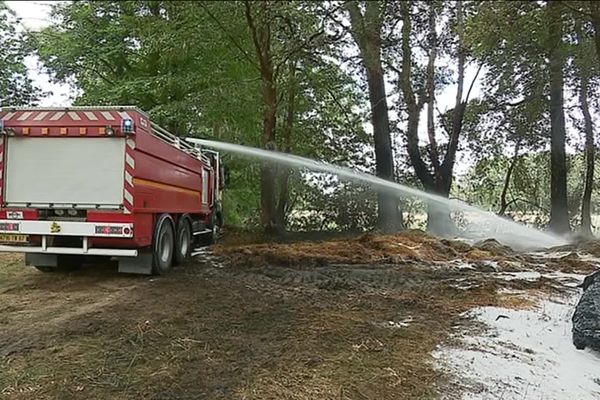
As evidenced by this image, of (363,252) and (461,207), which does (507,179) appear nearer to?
(461,207)

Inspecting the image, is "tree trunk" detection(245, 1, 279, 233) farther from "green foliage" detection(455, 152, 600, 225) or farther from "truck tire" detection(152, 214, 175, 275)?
"green foliage" detection(455, 152, 600, 225)

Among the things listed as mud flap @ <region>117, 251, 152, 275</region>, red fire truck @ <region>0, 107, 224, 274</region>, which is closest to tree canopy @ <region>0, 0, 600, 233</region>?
red fire truck @ <region>0, 107, 224, 274</region>

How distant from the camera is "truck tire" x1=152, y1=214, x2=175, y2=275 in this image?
7754 millimetres

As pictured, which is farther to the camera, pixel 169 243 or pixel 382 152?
pixel 382 152

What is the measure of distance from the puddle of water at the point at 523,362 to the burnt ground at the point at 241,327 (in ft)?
0.87

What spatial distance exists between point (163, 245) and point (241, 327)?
362cm

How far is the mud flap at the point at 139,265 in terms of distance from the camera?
7.62 m

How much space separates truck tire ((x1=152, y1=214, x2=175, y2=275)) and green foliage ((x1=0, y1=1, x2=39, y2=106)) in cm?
823

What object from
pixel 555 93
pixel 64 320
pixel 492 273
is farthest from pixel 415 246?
pixel 64 320

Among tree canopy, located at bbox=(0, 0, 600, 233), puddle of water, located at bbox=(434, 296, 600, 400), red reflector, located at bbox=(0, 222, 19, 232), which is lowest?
puddle of water, located at bbox=(434, 296, 600, 400)

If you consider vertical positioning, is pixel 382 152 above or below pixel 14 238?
above

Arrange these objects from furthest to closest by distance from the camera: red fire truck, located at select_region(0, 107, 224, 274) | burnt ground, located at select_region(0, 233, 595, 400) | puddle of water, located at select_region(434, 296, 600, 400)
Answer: red fire truck, located at select_region(0, 107, 224, 274) < puddle of water, located at select_region(434, 296, 600, 400) < burnt ground, located at select_region(0, 233, 595, 400)

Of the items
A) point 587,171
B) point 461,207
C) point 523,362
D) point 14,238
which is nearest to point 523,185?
point 587,171

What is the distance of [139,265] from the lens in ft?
25.1
